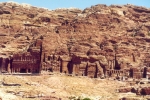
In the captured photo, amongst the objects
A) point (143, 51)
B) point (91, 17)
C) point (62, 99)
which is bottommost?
point (62, 99)

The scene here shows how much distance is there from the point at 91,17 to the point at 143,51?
20.1 m

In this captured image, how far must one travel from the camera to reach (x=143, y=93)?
383ft

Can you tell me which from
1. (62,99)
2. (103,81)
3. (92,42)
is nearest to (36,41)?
(92,42)

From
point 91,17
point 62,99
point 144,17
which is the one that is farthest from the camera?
point 144,17

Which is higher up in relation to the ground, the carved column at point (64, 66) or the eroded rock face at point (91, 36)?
the eroded rock face at point (91, 36)

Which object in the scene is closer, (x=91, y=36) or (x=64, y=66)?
(x=64, y=66)

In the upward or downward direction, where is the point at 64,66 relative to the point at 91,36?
downward

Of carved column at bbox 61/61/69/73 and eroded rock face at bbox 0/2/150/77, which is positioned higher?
eroded rock face at bbox 0/2/150/77

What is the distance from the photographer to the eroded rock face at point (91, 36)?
135 metres

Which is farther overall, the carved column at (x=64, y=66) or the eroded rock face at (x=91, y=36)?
the eroded rock face at (x=91, y=36)

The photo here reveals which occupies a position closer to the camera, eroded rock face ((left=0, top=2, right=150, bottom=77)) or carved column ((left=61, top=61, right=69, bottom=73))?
carved column ((left=61, top=61, right=69, bottom=73))

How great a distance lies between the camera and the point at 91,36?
460 feet

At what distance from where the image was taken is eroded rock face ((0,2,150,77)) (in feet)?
443

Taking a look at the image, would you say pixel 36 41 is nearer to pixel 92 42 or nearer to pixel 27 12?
pixel 92 42
